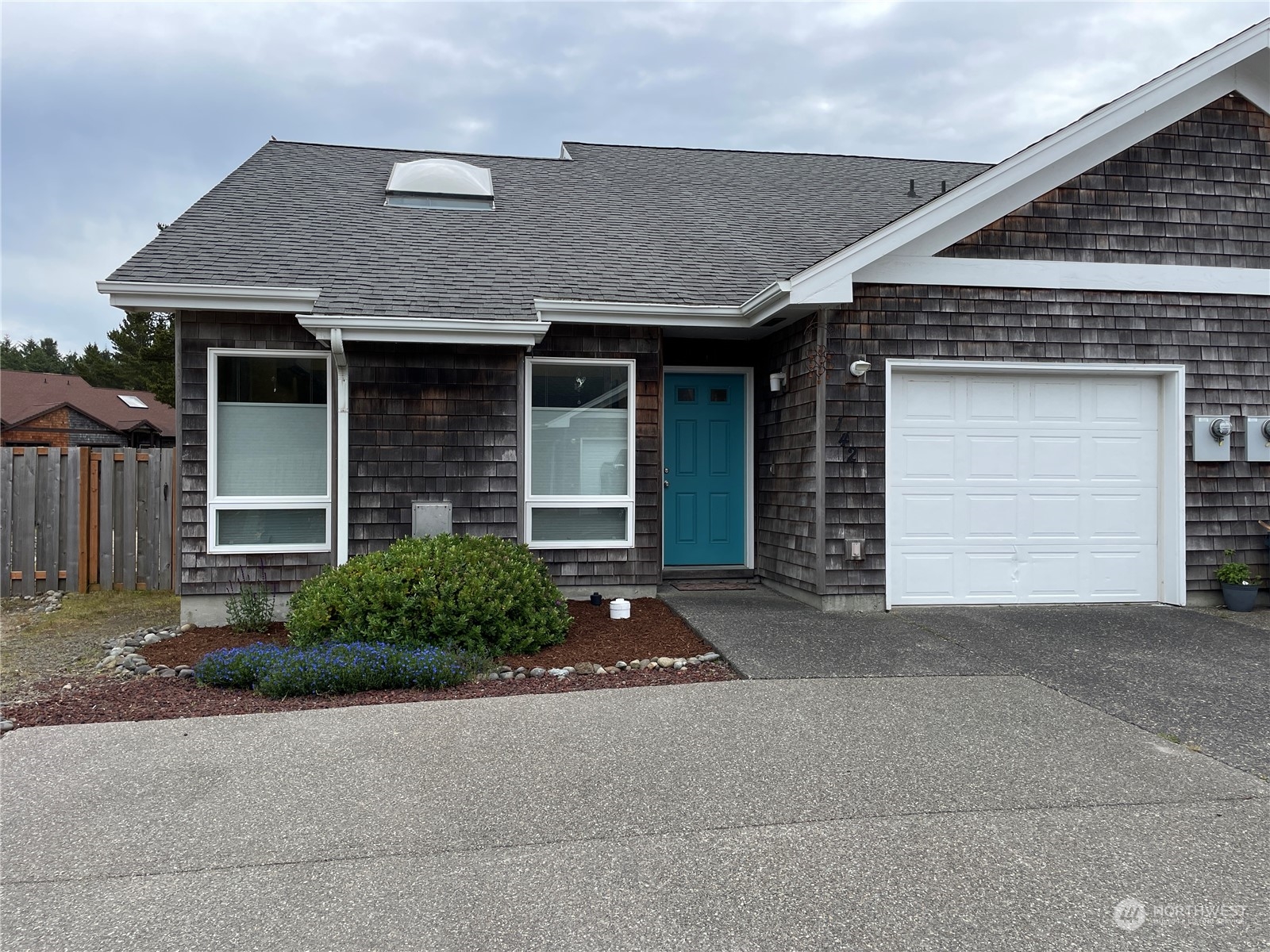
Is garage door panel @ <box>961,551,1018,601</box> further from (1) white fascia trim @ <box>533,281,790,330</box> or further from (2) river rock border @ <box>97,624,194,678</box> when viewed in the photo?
(2) river rock border @ <box>97,624,194,678</box>

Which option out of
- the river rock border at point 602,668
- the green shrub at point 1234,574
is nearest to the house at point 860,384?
the green shrub at point 1234,574

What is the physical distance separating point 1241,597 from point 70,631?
10.3m

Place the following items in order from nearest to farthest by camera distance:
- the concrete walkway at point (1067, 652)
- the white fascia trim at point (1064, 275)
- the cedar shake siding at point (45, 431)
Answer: the concrete walkway at point (1067, 652), the white fascia trim at point (1064, 275), the cedar shake siding at point (45, 431)

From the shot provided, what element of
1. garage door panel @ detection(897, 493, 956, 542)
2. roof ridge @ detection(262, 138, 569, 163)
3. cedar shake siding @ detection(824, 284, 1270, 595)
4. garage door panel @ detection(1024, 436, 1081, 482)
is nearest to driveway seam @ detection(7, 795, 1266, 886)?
cedar shake siding @ detection(824, 284, 1270, 595)

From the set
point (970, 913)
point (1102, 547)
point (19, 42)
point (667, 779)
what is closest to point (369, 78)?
point (19, 42)

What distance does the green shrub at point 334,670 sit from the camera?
5.02 m

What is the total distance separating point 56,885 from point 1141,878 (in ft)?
11.8

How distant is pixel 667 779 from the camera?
3600mm

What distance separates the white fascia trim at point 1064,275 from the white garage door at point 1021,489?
817mm

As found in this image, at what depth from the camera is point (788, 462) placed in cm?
797

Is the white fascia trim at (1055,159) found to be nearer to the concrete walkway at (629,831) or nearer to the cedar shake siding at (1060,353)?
the cedar shake siding at (1060,353)

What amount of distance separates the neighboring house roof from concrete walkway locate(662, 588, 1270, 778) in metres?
27.6

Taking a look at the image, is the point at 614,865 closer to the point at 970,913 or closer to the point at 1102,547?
the point at 970,913

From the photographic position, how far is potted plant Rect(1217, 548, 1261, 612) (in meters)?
7.34
